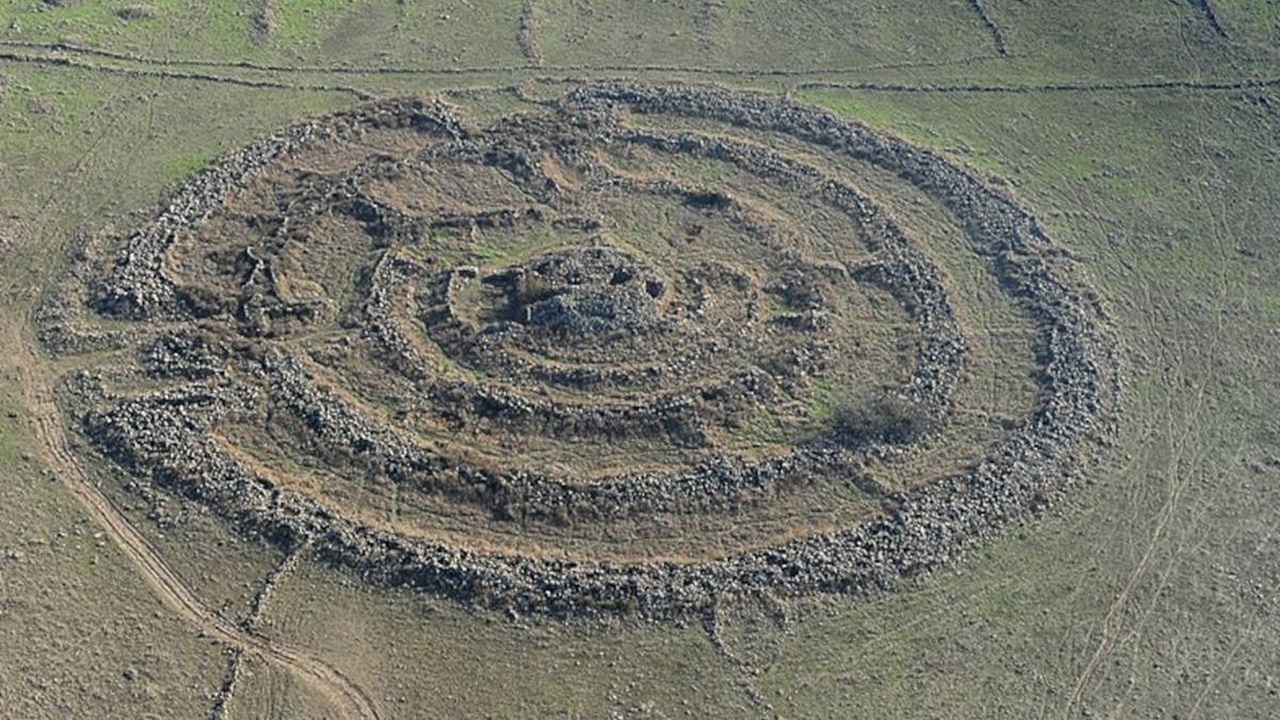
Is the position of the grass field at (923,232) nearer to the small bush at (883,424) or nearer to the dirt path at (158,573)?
the dirt path at (158,573)

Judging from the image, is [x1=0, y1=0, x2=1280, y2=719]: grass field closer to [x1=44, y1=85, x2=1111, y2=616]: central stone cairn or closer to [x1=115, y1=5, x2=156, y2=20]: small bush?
[x1=115, y1=5, x2=156, y2=20]: small bush

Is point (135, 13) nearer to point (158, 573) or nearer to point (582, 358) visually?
point (582, 358)

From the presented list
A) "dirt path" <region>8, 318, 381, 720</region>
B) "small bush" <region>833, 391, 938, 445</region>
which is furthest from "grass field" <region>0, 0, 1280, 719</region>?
"small bush" <region>833, 391, 938, 445</region>

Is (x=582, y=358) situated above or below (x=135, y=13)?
below

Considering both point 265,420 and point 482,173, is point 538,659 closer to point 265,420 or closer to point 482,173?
point 265,420

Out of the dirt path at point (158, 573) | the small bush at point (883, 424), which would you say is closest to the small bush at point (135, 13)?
the dirt path at point (158, 573)

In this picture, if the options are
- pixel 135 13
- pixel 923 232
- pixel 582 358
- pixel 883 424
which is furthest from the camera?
pixel 135 13

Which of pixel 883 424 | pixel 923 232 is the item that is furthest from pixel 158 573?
pixel 923 232
